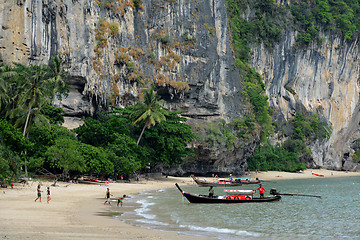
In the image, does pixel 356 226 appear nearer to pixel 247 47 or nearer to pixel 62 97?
pixel 62 97

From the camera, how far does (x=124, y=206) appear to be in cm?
2339

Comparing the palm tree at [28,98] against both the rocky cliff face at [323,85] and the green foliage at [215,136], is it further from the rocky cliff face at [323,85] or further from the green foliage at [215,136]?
the rocky cliff face at [323,85]

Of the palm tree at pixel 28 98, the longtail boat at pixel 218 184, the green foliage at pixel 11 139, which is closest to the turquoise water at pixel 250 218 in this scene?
the green foliage at pixel 11 139

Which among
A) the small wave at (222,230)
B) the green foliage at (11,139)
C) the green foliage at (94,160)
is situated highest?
the green foliage at (11,139)

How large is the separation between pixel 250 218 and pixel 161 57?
41.4 m

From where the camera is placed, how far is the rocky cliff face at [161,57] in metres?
42.0

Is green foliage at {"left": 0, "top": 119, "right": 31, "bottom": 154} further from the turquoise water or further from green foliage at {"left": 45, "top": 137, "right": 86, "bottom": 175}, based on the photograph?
the turquoise water

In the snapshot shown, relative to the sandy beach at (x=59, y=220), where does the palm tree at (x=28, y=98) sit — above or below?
above

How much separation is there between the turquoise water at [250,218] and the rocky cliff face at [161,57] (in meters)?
24.3

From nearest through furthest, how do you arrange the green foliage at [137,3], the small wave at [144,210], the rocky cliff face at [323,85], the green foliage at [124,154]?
the small wave at [144,210], the green foliage at [124,154], the green foliage at [137,3], the rocky cliff face at [323,85]

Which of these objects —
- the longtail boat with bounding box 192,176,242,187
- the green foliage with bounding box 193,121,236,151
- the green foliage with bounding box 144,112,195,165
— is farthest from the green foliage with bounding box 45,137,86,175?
the green foliage with bounding box 193,121,236,151

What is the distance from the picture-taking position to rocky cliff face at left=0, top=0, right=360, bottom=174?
138 feet

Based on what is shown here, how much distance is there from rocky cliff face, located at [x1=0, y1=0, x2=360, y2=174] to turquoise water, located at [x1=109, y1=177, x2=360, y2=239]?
24.3m

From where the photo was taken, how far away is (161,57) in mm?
58375
